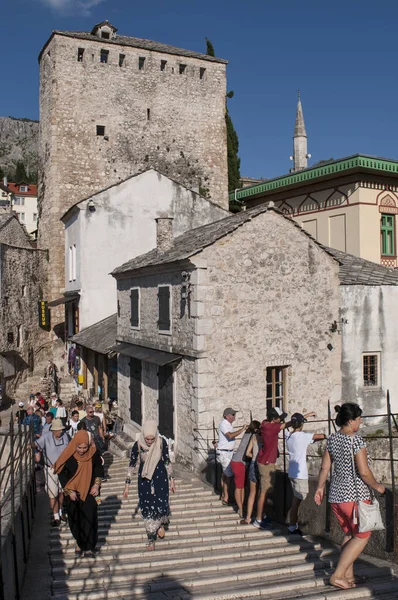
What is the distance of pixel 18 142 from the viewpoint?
13250cm

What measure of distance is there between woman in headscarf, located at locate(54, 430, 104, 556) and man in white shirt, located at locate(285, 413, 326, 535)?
2.72 metres

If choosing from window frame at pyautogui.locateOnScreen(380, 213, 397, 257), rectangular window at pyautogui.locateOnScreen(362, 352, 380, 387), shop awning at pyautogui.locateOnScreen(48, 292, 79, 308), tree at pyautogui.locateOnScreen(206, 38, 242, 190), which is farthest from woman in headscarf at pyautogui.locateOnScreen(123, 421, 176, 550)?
tree at pyautogui.locateOnScreen(206, 38, 242, 190)

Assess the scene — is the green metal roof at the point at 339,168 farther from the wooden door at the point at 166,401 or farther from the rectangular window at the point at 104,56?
the rectangular window at the point at 104,56

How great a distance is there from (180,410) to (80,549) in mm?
7125

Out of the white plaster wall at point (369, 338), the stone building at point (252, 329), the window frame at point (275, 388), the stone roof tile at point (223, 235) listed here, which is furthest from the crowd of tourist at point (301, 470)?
the white plaster wall at point (369, 338)

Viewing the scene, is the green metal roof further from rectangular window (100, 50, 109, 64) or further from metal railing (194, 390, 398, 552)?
rectangular window (100, 50, 109, 64)

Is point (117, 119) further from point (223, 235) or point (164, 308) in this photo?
point (223, 235)

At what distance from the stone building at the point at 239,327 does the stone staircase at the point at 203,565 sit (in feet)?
14.7

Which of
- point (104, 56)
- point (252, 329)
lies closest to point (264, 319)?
point (252, 329)

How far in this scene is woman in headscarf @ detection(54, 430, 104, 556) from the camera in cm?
738

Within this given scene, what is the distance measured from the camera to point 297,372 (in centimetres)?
1497

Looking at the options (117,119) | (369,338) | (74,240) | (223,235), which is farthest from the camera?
(117,119)

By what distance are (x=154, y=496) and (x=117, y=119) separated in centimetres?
2945

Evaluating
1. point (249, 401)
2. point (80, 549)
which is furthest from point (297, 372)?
point (80, 549)
